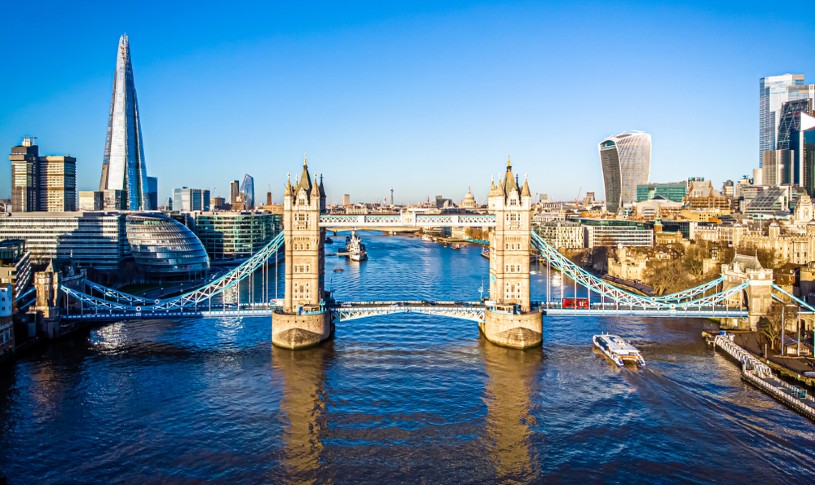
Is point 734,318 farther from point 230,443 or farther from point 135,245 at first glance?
point 135,245

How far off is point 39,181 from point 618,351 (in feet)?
592

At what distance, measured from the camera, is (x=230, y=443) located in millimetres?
40938

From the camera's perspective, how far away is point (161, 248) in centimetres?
11669

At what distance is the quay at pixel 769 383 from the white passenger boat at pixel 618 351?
8122mm

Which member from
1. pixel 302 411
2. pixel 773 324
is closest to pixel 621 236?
pixel 773 324

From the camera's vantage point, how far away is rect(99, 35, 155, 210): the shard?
169 metres

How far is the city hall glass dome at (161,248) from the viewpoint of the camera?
11550 centimetres

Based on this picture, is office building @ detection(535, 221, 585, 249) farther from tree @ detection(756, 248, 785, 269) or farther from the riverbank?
the riverbank

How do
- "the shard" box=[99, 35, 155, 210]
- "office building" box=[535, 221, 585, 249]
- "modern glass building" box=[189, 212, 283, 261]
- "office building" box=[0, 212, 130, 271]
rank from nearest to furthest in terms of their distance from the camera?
"office building" box=[0, 212, 130, 271] → "modern glass building" box=[189, 212, 283, 261] → "office building" box=[535, 221, 585, 249] → "the shard" box=[99, 35, 155, 210]

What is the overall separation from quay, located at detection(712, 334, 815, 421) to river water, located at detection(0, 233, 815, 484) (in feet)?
3.22

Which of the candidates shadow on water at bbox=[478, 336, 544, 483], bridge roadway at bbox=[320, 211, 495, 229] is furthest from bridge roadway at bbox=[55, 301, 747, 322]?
bridge roadway at bbox=[320, 211, 495, 229]

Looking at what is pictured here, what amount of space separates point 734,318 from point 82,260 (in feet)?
314

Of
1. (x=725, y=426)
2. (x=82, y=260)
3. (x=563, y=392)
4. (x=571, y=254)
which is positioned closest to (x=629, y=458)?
(x=725, y=426)

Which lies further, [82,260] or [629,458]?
[82,260]
